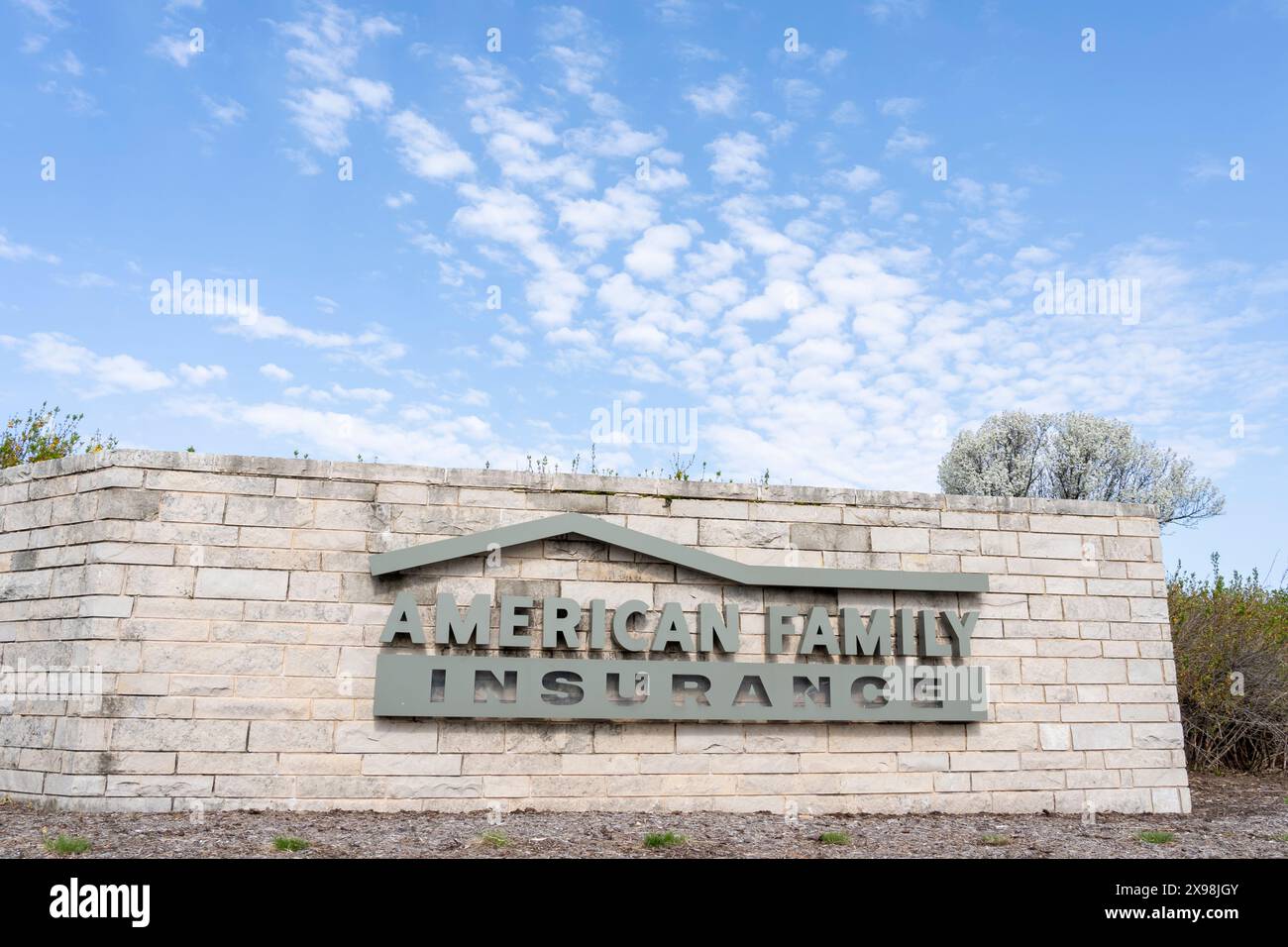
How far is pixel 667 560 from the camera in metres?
8.43

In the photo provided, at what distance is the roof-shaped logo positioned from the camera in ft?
26.2

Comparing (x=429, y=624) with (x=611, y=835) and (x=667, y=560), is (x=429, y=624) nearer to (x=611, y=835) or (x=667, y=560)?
(x=667, y=560)

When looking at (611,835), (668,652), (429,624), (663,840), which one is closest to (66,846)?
(429,624)

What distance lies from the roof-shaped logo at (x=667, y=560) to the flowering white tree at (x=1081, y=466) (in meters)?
17.0

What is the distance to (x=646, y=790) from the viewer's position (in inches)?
316

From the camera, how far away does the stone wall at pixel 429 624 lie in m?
7.68

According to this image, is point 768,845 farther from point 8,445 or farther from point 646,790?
point 8,445

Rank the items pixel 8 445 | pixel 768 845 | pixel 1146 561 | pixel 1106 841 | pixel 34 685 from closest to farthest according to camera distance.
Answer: pixel 768 845 < pixel 1106 841 < pixel 34 685 < pixel 1146 561 < pixel 8 445

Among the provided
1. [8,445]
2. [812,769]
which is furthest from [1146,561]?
[8,445]

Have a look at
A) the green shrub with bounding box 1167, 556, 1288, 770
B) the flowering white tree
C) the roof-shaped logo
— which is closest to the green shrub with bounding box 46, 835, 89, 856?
the roof-shaped logo

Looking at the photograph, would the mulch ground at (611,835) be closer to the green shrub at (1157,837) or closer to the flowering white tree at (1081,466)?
the green shrub at (1157,837)

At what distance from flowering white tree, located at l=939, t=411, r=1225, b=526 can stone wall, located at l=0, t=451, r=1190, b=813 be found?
642 inches

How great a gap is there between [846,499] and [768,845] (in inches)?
133

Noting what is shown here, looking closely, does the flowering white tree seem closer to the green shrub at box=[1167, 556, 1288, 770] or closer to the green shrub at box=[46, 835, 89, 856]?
the green shrub at box=[1167, 556, 1288, 770]
